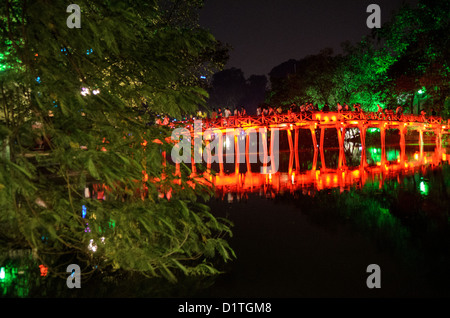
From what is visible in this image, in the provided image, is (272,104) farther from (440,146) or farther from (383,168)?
(383,168)

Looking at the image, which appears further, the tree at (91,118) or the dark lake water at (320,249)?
the dark lake water at (320,249)

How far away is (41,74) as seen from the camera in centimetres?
481

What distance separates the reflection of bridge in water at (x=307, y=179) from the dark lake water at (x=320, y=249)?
52 centimetres

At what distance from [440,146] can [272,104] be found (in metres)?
23.8

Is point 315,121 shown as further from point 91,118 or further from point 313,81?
point 91,118

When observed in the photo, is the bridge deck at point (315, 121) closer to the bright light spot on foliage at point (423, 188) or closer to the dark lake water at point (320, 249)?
the bright light spot on foliage at point (423, 188)

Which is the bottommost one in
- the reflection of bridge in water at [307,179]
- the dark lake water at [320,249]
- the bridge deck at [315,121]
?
the dark lake water at [320,249]

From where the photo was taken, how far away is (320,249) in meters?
8.85

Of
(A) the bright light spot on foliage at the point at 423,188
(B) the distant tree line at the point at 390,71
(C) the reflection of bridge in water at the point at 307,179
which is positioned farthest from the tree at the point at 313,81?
(A) the bright light spot on foliage at the point at 423,188

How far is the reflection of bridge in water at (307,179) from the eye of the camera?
17984 millimetres

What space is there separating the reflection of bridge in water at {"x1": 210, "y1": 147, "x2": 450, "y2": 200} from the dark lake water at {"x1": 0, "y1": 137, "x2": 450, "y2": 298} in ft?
1.70

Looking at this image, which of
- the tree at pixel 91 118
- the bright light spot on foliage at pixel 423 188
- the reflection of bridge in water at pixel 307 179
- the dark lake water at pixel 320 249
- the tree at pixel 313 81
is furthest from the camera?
the tree at pixel 313 81

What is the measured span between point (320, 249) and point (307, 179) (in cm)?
1205

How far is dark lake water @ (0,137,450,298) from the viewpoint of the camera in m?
6.49
